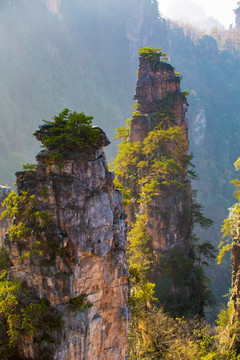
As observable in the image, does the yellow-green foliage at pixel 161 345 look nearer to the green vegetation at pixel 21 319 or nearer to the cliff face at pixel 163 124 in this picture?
the cliff face at pixel 163 124

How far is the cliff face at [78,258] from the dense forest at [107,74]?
42699 millimetres

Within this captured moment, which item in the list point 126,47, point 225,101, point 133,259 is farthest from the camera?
point 126,47

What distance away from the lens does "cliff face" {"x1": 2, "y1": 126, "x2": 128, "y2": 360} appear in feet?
32.0

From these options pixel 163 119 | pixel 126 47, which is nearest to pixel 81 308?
pixel 163 119

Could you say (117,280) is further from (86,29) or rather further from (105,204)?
(86,29)

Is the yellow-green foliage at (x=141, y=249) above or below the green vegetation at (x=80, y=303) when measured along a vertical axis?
above

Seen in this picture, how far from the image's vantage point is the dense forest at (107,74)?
6381cm

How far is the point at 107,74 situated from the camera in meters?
86.6

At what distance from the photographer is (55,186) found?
10398 millimetres

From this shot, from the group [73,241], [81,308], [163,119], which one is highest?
[163,119]

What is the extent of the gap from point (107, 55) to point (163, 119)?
70648 mm

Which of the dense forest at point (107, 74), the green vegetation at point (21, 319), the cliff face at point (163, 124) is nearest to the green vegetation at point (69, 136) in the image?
the green vegetation at point (21, 319)

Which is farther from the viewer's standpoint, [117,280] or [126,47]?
[126,47]

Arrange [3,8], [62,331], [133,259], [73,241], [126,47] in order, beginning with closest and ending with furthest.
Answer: [62,331] < [73,241] < [133,259] < [3,8] < [126,47]
